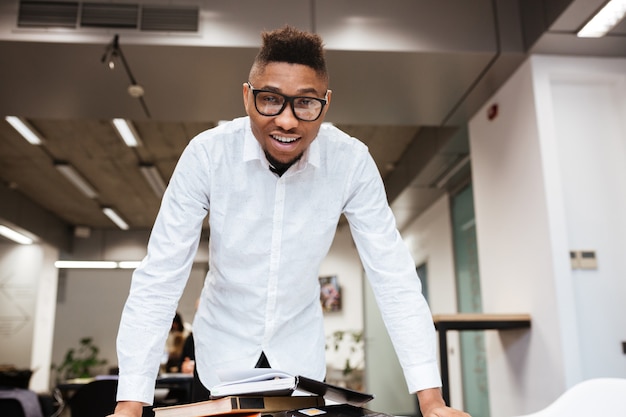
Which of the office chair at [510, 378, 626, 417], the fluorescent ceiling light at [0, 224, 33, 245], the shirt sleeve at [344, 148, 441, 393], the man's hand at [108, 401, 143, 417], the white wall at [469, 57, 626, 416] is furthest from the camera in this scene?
the fluorescent ceiling light at [0, 224, 33, 245]

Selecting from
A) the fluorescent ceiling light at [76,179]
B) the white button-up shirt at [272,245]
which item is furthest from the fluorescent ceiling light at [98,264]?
the white button-up shirt at [272,245]

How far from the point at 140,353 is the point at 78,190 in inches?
267

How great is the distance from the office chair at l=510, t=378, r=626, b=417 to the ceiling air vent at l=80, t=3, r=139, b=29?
2687 mm

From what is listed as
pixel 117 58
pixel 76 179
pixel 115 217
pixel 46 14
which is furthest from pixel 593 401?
pixel 115 217

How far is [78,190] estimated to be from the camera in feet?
23.8

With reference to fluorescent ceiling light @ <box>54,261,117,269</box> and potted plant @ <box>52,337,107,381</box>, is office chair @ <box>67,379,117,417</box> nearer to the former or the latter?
potted plant @ <box>52,337,107,381</box>

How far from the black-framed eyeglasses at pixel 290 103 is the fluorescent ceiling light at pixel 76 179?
18.7ft

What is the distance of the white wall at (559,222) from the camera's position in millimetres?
2963

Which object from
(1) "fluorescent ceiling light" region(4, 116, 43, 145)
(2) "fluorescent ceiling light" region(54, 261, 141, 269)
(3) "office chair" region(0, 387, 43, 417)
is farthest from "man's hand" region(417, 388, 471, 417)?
(2) "fluorescent ceiling light" region(54, 261, 141, 269)

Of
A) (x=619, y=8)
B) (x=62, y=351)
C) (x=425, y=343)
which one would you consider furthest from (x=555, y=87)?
(x=62, y=351)

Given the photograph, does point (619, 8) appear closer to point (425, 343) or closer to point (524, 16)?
point (524, 16)

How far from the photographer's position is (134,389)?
97cm

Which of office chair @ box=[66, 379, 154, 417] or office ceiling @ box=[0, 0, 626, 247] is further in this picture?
office ceiling @ box=[0, 0, 626, 247]

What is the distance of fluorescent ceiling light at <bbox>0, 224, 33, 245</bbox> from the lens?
726 cm
